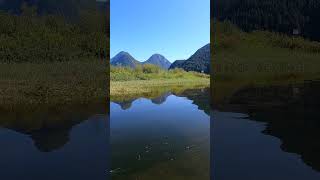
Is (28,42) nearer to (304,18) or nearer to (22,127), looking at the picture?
(22,127)

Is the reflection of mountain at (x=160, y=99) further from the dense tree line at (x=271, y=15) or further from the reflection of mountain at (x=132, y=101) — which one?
the dense tree line at (x=271, y=15)

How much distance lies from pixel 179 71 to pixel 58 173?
133 feet

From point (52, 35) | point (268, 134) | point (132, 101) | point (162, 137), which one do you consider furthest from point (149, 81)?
point (268, 134)

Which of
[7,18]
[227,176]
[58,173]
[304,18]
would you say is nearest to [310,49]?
[304,18]

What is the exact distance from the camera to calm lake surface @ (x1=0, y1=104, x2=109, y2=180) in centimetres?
1220

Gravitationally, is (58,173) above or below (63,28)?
below

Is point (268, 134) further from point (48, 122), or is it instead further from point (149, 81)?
point (149, 81)

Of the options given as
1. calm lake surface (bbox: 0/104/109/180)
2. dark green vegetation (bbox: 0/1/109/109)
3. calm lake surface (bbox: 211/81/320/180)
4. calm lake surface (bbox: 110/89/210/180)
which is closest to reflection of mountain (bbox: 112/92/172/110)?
calm lake surface (bbox: 110/89/210/180)

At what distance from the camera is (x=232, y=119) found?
20094 millimetres

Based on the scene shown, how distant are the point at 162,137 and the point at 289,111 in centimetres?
978

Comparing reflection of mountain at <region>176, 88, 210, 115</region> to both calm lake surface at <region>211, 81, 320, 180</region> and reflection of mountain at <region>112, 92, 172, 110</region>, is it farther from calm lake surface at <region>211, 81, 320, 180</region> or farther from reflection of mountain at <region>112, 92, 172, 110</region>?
calm lake surface at <region>211, 81, 320, 180</region>

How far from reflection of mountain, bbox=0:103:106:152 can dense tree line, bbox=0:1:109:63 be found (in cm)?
399

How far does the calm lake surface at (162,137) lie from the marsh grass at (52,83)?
3.42m

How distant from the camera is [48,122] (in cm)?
1756
